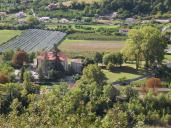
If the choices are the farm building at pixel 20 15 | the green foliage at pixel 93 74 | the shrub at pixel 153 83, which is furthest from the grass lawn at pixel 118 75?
the farm building at pixel 20 15

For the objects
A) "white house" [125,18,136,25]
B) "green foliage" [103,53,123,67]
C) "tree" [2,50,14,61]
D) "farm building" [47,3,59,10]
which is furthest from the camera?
"farm building" [47,3,59,10]

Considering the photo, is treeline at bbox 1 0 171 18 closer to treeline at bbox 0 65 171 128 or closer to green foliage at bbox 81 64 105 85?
green foliage at bbox 81 64 105 85

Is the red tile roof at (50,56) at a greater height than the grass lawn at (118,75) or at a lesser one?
greater

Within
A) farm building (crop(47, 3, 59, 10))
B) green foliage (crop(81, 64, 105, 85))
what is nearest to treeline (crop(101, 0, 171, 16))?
farm building (crop(47, 3, 59, 10))

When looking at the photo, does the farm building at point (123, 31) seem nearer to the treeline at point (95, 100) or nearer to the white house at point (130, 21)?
the white house at point (130, 21)

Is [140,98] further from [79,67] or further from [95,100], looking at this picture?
[79,67]

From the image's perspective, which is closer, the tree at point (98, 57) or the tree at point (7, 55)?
the tree at point (98, 57)

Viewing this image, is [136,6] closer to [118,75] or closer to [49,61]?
[118,75]
